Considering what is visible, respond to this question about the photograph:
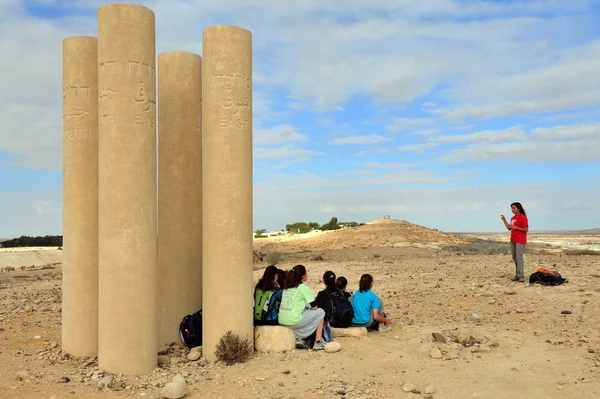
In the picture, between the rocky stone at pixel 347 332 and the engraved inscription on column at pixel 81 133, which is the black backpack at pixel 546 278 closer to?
the rocky stone at pixel 347 332

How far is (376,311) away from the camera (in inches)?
376

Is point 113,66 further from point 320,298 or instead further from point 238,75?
point 320,298

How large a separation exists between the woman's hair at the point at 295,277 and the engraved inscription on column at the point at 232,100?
243 cm

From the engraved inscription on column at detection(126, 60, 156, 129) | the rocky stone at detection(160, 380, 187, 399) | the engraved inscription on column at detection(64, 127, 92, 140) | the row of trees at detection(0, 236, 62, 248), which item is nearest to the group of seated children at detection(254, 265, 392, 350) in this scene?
the rocky stone at detection(160, 380, 187, 399)

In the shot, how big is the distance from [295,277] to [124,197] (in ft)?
9.66

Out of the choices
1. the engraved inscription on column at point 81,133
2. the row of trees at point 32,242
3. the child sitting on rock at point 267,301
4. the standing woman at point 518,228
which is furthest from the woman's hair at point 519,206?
the row of trees at point 32,242

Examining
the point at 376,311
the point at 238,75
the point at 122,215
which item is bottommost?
the point at 376,311

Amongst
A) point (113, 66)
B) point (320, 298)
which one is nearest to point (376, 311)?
point (320, 298)

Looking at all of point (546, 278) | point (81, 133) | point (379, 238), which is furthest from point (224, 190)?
point (379, 238)

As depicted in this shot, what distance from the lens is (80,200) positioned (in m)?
8.92

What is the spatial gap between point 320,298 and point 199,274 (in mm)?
2246

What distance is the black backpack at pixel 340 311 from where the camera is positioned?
9.58 metres

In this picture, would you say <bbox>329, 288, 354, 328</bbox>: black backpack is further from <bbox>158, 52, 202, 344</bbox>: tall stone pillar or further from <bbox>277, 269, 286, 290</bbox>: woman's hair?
<bbox>158, 52, 202, 344</bbox>: tall stone pillar

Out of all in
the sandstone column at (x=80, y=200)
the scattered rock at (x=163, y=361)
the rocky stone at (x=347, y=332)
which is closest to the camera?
the scattered rock at (x=163, y=361)
